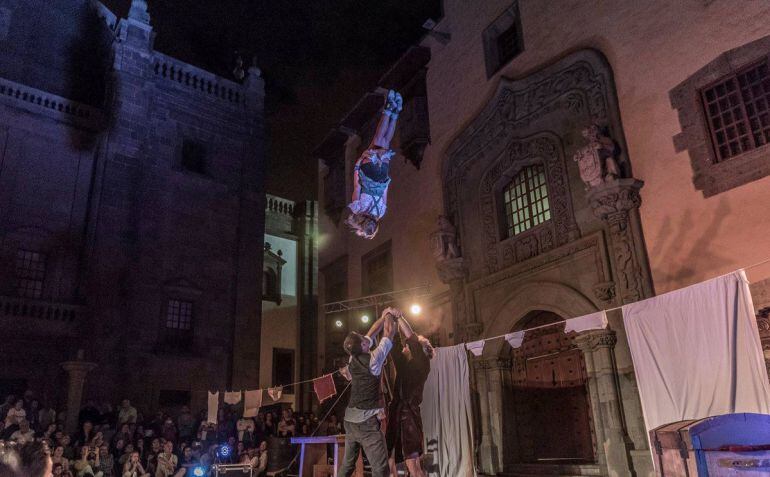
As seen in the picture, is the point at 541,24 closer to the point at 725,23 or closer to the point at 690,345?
the point at 725,23

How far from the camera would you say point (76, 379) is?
16.6 m

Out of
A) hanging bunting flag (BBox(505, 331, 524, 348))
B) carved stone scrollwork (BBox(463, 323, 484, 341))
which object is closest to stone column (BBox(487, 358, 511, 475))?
carved stone scrollwork (BBox(463, 323, 484, 341))

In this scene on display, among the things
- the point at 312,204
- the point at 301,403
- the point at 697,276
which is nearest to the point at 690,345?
the point at 697,276

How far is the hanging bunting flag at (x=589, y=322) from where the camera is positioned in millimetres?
9899

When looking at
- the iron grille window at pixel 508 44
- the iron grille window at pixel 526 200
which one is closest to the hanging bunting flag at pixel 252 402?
the iron grille window at pixel 526 200

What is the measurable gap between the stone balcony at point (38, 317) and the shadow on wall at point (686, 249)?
56.5ft

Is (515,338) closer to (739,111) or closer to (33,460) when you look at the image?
(739,111)

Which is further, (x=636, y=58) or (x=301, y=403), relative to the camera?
(x=301, y=403)

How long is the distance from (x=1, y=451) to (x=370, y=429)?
3598 millimetres

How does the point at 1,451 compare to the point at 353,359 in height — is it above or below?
below

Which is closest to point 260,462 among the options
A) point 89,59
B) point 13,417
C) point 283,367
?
point 13,417

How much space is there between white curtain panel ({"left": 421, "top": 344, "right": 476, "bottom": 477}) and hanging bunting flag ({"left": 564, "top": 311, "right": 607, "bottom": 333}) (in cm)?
352

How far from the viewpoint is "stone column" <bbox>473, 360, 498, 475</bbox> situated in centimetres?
1292

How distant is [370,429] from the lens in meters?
6.05
